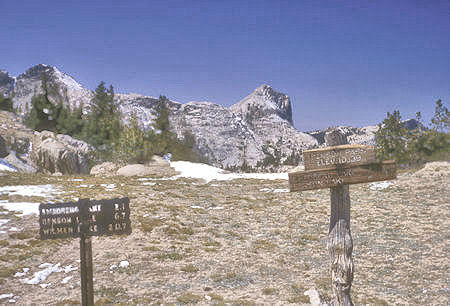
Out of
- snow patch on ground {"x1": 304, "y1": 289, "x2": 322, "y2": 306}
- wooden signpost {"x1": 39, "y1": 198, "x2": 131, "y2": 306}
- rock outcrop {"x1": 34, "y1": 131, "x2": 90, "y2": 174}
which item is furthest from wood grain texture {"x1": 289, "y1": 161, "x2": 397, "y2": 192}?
rock outcrop {"x1": 34, "y1": 131, "x2": 90, "y2": 174}

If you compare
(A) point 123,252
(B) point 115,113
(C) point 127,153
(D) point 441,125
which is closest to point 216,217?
(A) point 123,252

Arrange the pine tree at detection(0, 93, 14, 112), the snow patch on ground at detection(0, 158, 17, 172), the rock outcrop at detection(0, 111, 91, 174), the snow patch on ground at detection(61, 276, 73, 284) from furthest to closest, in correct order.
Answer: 1. the pine tree at detection(0, 93, 14, 112)
2. the rock outcrop at detection(0, 111, 91, 174)
3. the snow patch on ground at detection(0, 158, 17, 172)
4. the snow patch on ground at detection(61, 276, 73, 284)

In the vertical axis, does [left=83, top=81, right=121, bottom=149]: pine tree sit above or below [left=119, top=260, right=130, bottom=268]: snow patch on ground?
above

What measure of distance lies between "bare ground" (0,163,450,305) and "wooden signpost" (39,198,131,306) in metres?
2.54

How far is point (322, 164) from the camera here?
18.1ft

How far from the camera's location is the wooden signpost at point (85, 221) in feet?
17.7

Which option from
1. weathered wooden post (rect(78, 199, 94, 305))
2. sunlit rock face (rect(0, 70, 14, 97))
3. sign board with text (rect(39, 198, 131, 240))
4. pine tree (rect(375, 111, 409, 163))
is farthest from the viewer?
sunlit rock face (rect(0, 70, 14, 97))

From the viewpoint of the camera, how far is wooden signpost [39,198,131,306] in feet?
17.7

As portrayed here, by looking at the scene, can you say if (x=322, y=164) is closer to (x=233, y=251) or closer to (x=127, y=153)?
(x=233, y=251)

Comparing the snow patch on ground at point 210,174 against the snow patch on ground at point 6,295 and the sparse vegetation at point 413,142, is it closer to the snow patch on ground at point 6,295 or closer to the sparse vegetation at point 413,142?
the sparse vegetation at point 413,142

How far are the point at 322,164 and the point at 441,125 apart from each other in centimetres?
3761

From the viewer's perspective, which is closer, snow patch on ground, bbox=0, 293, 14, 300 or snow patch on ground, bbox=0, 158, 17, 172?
snow patch on ground, bbox=0, 293, 14, 300

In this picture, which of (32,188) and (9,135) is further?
(9,135)

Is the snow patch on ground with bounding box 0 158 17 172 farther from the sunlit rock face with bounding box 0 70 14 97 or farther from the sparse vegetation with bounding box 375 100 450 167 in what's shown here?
the sunlit rock face with bounding box 0 70 14 97
